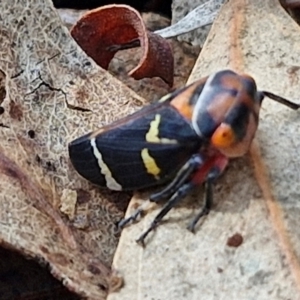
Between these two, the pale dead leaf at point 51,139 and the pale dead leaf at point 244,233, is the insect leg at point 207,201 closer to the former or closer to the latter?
the pale dead leaf at point 244,233

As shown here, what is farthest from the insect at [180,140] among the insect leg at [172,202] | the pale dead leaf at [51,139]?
the pale dead leaf at [51,139]

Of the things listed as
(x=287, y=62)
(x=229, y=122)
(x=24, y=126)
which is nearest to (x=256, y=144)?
(x=229, y=122)

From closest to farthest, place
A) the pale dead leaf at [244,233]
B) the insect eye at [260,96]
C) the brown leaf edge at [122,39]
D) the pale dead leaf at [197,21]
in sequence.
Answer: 1. the pale dead leaf at [244,233]
2. the insect eye at [260,96]
3. the brown leaf edge at [122,39]
4. the pale dead leaf at [197,21]

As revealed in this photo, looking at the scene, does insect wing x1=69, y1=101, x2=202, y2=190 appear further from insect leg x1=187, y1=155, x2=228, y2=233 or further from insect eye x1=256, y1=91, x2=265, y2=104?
insect eye x1=256, y1=91, x2=265, y2=104

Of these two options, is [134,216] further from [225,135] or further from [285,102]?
[285,102]

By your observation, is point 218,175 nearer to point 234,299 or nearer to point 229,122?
point 229,122

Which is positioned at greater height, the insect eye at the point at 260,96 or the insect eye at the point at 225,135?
the insect eye at the point at 260,96

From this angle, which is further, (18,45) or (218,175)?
(18,45)

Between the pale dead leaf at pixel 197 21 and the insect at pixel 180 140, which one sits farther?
the pale dead leaf at pixel 197 21
